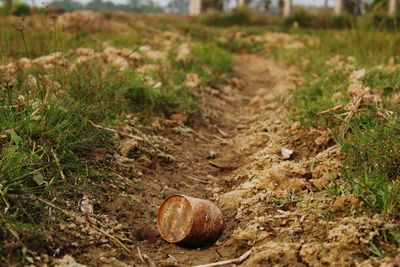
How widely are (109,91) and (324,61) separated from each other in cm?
363

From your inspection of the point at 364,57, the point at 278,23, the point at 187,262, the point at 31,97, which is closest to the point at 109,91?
the point at 31,97

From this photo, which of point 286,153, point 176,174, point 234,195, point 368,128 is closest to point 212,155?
point 176,174

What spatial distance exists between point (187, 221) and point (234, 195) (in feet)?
1.71

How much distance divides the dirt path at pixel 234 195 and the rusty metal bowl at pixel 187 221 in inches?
1.9

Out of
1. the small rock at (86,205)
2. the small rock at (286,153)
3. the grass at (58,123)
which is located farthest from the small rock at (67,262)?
the small rock at (286,153)

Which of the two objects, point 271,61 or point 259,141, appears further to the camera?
point 271,61

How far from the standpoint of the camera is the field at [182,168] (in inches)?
75.3

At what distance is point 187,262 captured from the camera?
2.01 m

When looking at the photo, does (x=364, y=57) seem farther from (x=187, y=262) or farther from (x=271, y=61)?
(x=187, y=262)

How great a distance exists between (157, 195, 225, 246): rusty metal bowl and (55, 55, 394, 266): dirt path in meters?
0.05

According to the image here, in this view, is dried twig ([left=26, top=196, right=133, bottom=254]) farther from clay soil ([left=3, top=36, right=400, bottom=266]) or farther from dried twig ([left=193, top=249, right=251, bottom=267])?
dried twig ([left=193, top=249, right=251, bottom=267])

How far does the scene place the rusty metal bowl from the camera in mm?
2088

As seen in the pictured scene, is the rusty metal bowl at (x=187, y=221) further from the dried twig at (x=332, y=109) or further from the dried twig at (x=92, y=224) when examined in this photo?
the dried twig at (x=332, y=109)

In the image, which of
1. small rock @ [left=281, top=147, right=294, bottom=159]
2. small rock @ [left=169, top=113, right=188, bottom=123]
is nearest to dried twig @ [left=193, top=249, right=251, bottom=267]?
small rock @ [left=281, top=147, right=294, bottom=159]
